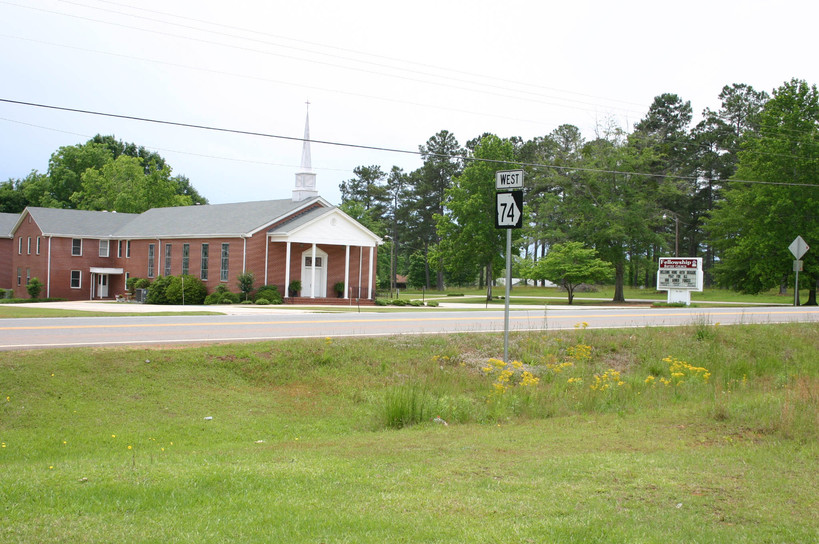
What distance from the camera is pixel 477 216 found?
50750mm

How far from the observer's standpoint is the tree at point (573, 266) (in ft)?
158

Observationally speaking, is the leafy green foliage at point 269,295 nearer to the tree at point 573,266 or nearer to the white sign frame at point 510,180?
the tree at point 573,266

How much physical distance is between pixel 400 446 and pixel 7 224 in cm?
5959

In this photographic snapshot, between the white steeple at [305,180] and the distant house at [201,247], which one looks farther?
the white steeple at [305,180]

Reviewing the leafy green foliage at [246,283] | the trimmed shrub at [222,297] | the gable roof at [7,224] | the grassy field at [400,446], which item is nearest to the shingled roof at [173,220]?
the gable roof at [7,224]

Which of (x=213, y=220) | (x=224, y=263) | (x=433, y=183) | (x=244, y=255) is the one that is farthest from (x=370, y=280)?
(x=433, y=183)

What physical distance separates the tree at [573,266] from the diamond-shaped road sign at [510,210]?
1467 inches

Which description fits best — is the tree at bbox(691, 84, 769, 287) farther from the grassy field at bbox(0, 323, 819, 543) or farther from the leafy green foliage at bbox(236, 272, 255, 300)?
the grassy field at bbox(0, 323, 819, 543)

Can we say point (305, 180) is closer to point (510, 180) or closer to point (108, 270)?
point (108, 270)

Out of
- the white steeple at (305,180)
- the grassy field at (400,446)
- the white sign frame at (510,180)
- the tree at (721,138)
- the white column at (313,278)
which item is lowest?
the grassy field at (400,446)

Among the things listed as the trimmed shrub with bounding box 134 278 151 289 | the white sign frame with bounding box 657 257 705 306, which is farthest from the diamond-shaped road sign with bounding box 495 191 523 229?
the trimmed shrub with bounding box 134 278 151 289

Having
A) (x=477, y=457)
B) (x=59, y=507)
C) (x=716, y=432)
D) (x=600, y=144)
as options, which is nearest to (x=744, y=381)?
(x=716, y=432)

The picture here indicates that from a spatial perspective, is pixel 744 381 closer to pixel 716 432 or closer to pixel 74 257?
pixel 716 432

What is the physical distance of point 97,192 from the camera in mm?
76562
